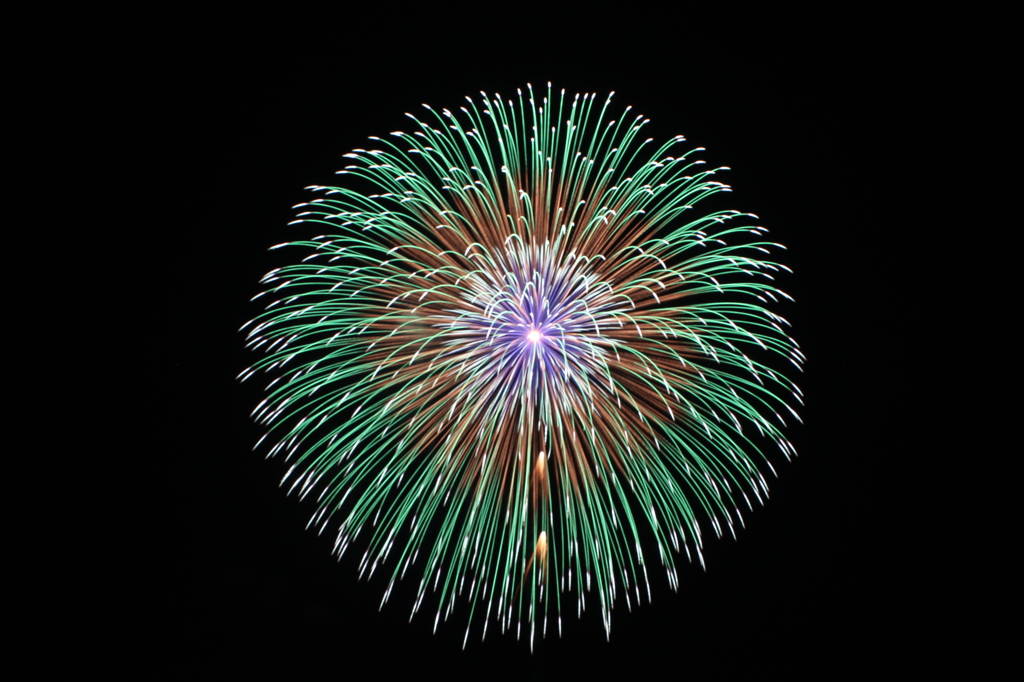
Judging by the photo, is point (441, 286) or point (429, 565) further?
point (429, 565)

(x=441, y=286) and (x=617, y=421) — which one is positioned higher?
(x=441, y=286)

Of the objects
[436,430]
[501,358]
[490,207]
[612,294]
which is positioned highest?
[490,207]

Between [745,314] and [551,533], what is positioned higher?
[745,314]

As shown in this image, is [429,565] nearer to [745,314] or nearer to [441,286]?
[441,286]

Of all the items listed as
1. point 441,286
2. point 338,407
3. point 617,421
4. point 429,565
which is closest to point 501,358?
point 441,286

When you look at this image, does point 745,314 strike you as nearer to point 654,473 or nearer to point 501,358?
point 654,473

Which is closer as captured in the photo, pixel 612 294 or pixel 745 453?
pixel 612 294

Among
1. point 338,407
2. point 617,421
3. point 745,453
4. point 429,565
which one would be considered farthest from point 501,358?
point 745,453

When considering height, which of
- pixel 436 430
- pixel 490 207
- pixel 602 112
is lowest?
pixel 436 430
